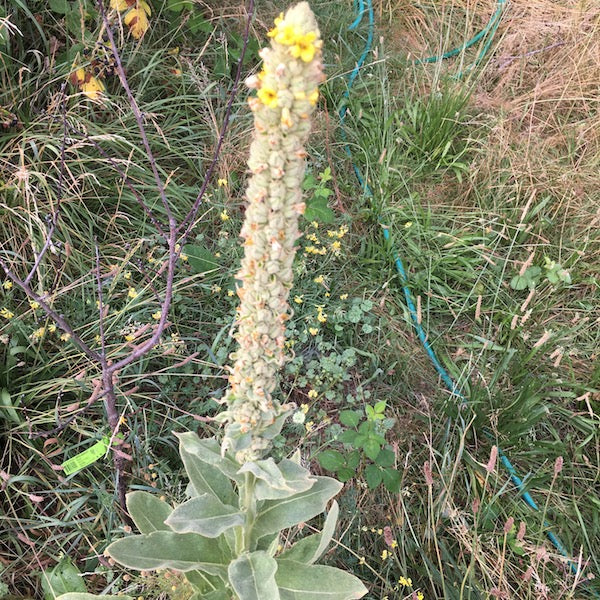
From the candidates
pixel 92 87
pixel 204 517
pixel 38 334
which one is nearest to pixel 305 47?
pixel 204 517

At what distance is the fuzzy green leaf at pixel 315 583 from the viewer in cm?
153

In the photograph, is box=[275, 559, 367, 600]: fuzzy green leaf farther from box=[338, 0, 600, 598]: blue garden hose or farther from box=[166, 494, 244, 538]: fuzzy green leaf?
box=[338, 0, 600, 598]: blue garden hose

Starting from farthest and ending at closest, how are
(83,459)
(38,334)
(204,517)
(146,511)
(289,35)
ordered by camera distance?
1. (38,334)
2. (83,459)
3. (146,511)
4. (204,517)
5. (289,35)

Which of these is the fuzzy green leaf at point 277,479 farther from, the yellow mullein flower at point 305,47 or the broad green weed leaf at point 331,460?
the yellow mullein flower at point 305,47

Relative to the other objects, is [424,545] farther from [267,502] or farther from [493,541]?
[267,502]

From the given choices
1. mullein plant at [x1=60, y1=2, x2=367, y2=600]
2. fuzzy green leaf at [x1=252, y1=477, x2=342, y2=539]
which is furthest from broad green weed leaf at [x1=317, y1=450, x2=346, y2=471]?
fuzzy green leaf at [x1=252, y1=477, x2=342, y2=539]

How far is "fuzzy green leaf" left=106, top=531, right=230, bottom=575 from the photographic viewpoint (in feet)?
4.94

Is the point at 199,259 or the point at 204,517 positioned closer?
the point at 204,517

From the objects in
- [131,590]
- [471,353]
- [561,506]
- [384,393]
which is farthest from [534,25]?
[131,590]

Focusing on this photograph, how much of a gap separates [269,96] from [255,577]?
1.18 m

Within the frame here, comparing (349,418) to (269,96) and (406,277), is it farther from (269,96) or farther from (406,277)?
(269,96)

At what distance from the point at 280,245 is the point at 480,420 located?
179 cm

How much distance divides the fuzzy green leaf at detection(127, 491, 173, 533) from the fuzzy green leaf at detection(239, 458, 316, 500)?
468 mm

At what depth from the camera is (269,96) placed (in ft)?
3.32
